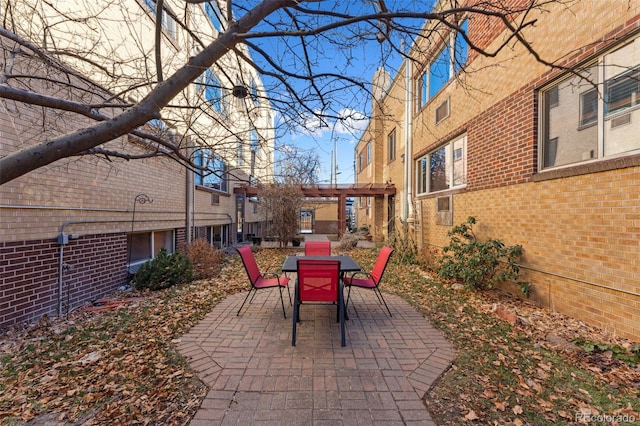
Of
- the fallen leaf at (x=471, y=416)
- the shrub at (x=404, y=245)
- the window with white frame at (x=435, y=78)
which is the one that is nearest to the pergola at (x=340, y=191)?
the shrub at (x=404, y=245)

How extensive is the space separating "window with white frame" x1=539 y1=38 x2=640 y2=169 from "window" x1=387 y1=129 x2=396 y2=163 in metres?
9.13

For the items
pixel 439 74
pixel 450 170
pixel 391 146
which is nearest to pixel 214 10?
pixel 450 170

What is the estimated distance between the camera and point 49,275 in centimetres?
415

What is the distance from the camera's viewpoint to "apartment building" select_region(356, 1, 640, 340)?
3383 mm

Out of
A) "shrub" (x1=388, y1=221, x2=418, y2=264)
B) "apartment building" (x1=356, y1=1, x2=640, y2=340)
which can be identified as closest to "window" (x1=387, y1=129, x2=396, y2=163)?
"shrub" (x1=388, y1=221, x2=418, y2=264)

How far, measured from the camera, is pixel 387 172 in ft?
49.2

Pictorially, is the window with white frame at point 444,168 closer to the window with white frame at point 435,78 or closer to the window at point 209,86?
the window with white frame at point 435,78

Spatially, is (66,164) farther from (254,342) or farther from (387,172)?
(387,172)

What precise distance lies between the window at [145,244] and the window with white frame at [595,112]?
8.39m

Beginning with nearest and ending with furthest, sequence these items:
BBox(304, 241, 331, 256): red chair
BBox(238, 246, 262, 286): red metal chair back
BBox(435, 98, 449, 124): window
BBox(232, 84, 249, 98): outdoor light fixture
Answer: BBox(232, 84, 249, 98): outdoor light fixture
BBox(238, 246, 262, 286): red metal chair back
BBox(304, 241, 331, 256): red chair
BBox(435, 98, 449, 124): window

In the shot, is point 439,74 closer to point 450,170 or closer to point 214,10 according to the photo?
point 450,170

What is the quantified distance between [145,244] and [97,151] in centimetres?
489

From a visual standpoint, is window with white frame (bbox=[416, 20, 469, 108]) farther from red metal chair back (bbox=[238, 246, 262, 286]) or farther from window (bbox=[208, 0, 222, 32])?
Result: red metal chair back (bbox=[238, 246, 262, 286])

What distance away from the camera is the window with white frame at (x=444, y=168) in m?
7.24
